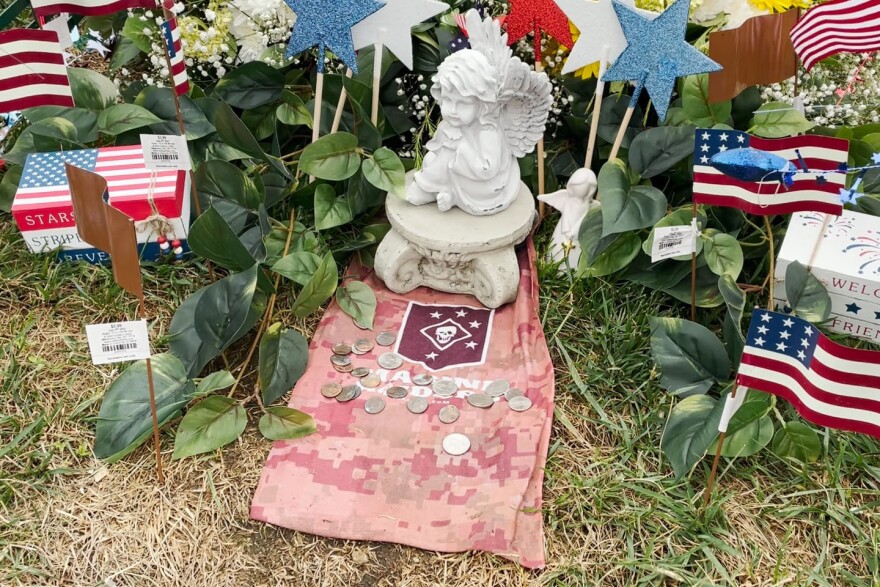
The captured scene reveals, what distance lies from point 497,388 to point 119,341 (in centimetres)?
107

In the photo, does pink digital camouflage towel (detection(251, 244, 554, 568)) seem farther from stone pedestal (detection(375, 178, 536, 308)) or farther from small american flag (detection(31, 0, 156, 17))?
small american flag (detection(31, 0, 156, 17))

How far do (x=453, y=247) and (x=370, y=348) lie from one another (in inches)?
16.4

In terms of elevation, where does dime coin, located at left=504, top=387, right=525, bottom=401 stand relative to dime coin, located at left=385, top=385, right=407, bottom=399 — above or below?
above

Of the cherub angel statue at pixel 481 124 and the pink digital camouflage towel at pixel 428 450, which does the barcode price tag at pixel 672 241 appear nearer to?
the pink digital camouflage towel at pixel 428 450

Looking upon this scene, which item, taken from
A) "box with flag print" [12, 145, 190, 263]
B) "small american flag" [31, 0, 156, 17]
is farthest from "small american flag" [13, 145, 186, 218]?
"small american flag" [31, 0, 156, 17]

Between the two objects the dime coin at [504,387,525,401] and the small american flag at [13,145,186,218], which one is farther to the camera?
the small american flag at [13,145,186,218]

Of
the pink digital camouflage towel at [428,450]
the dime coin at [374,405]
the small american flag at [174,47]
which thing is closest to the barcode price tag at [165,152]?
the small american flag at [174,47]

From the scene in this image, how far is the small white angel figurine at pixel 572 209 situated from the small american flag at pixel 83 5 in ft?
4.98

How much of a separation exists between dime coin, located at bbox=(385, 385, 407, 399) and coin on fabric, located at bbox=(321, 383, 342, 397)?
15 cm

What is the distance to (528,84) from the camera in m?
2.39

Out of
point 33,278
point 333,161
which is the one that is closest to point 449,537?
point 333,161

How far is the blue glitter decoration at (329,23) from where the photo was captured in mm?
2359

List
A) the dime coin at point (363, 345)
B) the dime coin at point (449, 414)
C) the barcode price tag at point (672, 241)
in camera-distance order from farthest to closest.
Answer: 1. the dime coin at point (363, 345)
2. the dime coin at point (449, 414)
3. the barcode price tag at point (672, 241)

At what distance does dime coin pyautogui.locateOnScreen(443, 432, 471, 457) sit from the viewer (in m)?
2.09
